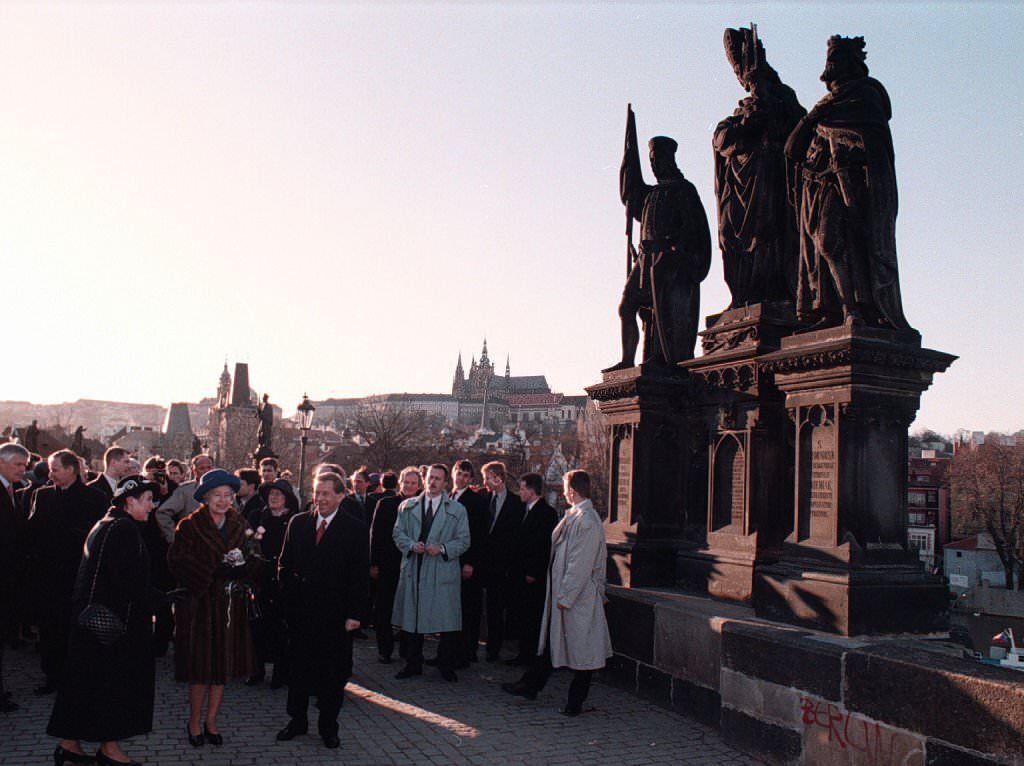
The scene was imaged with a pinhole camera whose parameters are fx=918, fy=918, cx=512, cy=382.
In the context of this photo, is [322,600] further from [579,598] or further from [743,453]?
[743,453]

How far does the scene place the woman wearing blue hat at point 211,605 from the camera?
6090 mm

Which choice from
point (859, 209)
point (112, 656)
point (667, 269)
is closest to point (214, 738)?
point (112, 656)

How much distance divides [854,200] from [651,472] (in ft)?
11.5

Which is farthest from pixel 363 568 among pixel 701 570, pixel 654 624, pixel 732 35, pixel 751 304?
pixel 732 35

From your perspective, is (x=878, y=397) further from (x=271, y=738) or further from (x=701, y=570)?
(x=271, y=738)

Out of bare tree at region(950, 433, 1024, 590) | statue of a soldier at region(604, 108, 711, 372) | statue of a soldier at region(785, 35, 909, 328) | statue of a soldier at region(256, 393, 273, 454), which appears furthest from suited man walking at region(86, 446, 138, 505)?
bare tree at region(950, 433, 1024, 590)

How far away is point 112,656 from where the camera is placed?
541cm

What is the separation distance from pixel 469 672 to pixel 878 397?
183 inches

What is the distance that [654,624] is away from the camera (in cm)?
769

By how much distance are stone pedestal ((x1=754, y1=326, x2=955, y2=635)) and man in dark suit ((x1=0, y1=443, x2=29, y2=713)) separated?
5.91 metres

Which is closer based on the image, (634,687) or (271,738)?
(271,738)

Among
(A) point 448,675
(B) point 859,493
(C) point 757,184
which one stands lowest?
(A) point 448,675

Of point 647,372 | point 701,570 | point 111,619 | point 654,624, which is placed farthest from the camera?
point 647,372

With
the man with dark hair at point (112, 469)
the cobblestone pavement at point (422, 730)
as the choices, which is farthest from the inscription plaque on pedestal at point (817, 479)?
the man with dark hair at point (112, 469)
